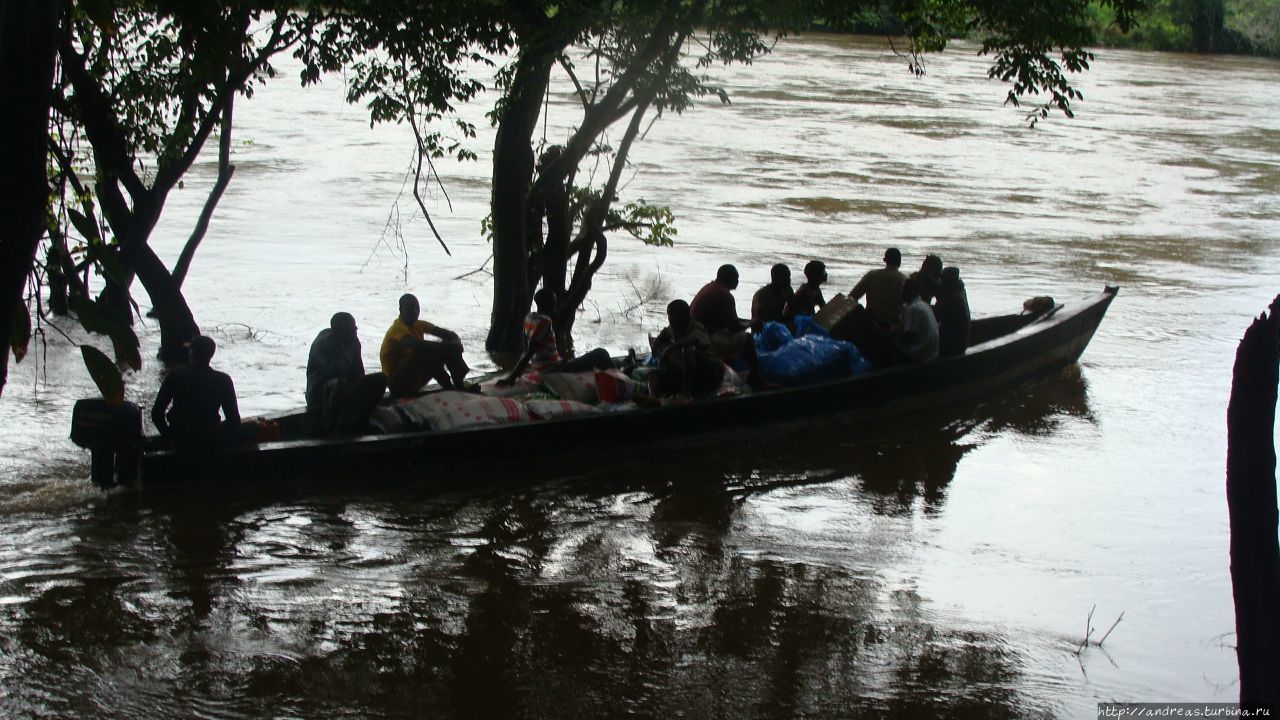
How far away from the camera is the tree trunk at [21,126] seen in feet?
8.35

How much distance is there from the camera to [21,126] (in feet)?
8.45

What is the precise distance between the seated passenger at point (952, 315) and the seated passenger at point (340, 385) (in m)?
4.15

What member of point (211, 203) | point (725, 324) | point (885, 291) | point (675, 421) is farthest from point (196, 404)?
point (885, 291)

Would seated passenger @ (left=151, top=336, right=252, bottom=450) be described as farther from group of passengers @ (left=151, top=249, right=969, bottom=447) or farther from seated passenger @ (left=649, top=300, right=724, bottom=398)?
seated passenger @ (left=649, top=300, right=724, bottom=398)

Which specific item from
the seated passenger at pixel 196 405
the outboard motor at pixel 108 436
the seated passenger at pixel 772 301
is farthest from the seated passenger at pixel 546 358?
the outboard motor at pixel 108 436

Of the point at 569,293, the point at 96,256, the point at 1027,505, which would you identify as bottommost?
the point at 1027,505

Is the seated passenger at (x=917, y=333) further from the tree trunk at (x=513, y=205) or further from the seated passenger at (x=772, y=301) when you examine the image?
the tree trunk at (x=513, y=205)

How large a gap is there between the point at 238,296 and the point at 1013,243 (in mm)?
10349

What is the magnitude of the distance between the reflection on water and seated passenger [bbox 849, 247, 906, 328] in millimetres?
2230

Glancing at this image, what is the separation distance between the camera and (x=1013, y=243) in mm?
18375

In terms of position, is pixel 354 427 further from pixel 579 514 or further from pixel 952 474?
pixel 952 474

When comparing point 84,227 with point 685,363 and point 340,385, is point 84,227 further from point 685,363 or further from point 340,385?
point 685,363

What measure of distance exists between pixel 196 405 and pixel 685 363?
2.94 m

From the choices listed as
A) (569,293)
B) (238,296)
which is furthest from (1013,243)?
(238,296)
